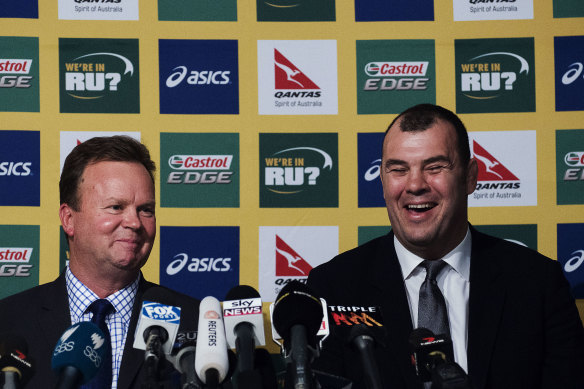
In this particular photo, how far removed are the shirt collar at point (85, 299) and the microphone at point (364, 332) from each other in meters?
0.96

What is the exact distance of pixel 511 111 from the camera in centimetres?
306

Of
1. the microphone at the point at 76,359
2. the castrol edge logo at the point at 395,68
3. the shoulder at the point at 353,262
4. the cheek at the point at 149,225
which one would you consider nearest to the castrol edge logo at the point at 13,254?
the cheek at the point at 149,225

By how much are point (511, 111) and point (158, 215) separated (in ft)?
6.12

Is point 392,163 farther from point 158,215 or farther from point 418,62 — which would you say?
point 158,215

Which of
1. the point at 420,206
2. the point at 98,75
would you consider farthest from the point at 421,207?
the point at 98,75

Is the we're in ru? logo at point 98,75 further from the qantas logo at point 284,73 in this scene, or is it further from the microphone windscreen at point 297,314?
the microphone windscreen at point 297,314

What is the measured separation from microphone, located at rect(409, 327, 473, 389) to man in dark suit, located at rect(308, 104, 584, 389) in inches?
29.3

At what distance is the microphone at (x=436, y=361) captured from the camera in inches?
46.4

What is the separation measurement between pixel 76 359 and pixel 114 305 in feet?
3.04

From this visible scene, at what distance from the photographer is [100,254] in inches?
82.3

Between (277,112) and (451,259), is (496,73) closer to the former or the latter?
(277,112)

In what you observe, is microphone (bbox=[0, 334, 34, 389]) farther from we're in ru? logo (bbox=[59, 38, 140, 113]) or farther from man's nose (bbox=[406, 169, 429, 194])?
we're in ru? logo (bbox=[59, 38, 140, 113])

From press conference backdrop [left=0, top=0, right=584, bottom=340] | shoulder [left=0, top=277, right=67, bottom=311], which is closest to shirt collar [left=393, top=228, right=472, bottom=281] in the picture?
press conference backdrop [left=0, top=0, right=584, bottom=340]

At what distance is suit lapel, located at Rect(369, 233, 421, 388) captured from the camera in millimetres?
2061
